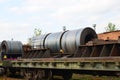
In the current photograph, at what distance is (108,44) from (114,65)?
87.1 inches

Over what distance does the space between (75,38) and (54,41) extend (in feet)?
7.48

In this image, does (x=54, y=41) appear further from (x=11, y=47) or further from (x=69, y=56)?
(x=11, y=47)

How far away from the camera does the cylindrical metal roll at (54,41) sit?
17.6 metres

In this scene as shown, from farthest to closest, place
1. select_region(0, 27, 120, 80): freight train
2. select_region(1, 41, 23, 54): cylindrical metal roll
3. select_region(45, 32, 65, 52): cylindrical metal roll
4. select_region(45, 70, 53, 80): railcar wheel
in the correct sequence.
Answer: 1. select_region(1, 41, 23, 54): cylindrical metal roll
2. select_region(45, 32, 65, 52): cylindrical metal roll
3. select_region(45, 70, 53, 80): railcar wheel
4. select_region(0, 27, 120, 80): freight train

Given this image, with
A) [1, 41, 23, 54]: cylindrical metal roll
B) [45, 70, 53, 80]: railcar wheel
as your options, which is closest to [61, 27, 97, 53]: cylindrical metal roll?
[45, 70, 53, 80]: railcar wheel

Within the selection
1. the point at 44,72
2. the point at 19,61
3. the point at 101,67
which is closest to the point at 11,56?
the point at 19,61

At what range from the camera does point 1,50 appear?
2702 centimetres

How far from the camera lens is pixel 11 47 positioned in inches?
Answer: 1046

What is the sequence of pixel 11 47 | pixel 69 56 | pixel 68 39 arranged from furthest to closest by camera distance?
1. pixel 11 47
2. pixel 68 39
3. pixel 69 56

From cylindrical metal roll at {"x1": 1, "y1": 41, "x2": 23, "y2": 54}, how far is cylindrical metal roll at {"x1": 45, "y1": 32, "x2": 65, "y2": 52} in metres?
8.51

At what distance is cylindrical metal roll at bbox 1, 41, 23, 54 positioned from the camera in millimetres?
26391

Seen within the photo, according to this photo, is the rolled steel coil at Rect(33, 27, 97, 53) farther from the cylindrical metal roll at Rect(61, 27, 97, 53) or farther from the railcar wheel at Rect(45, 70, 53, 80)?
the railcar wheel at Rect(45, 70, 53, 80)

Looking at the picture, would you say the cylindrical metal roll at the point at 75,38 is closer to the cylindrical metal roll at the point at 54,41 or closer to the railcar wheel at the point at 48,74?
the cylindrical metal roll at the point at 54,41

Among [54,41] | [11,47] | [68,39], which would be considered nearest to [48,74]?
[54,41]
